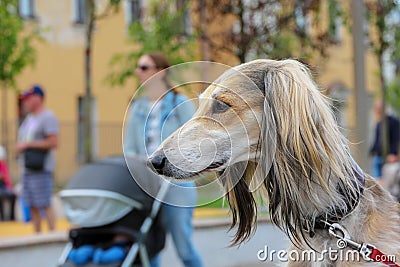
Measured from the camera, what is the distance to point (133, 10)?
67.3 ft

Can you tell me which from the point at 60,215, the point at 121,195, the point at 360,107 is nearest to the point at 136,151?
the point at 121,195

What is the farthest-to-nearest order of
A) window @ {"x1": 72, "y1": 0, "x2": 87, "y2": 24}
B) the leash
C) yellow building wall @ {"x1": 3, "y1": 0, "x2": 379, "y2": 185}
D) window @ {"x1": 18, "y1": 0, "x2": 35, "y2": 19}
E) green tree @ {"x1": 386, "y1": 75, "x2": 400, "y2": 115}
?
1. window @ {"x1": 72, "y1": 0, "x2": 87, "y2": 24}
2. yellow building wall @ {"x1": 3, "y1": 0, "x2": 379, "y2": 185}
3. window @ {"x1": 18, "y1": 0, "x2": 35, "y2": 19}
4. green tree @ {"x1": 386, "y1": 75, "x2": 400, "y2": 115}
5. the leash

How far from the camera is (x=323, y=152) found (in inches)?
114

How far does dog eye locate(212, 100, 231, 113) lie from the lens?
9.96 ft

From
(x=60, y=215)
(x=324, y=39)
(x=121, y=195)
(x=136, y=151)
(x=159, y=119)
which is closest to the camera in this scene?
(x=159, y=119)

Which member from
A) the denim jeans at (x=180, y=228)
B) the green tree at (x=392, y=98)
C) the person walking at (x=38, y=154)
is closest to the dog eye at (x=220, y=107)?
the denim jeans at (x=180, y=228)

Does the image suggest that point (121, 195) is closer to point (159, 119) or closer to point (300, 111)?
point (159, 119)

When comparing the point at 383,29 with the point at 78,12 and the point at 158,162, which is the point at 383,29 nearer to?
the point at 158,162

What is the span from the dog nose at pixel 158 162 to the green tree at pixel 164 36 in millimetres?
10497

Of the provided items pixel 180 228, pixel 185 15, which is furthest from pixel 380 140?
pixel 180 228

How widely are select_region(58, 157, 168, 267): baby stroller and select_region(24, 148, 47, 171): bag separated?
3.47 metres

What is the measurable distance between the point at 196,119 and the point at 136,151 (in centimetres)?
307

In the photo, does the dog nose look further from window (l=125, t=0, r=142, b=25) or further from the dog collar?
window (l=125, t=0, r=142, b=25)

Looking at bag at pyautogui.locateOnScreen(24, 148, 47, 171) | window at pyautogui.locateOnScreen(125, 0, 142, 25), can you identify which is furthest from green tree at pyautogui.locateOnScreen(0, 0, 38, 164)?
bag at pyautogui.locateOnScreen(24, 148, 47, 171)
